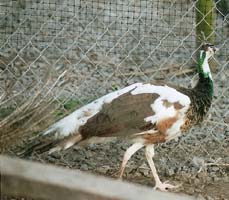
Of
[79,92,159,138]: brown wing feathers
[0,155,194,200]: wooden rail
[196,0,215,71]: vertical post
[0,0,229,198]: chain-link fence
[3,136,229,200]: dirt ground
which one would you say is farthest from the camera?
[196,0,215,71]: vertical post

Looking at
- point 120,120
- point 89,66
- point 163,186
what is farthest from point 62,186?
point 89,66

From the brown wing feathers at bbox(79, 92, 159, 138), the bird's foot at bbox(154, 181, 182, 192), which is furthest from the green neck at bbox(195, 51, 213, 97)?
the bird's foot at bbox(154, 181, 182, 192)

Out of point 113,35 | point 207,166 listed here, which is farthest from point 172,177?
point 113,35

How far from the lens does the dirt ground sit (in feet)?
10.7

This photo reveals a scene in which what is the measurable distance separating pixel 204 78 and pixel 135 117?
1.70 ft

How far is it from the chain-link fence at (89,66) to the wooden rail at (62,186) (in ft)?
4.45

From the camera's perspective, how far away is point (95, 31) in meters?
5.14

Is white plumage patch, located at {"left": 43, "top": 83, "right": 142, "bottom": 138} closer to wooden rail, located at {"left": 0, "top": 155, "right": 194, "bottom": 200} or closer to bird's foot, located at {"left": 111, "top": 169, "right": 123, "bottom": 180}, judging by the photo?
bird's foot, located at {"left": 111, "top": 169, "right": 123, "bottom": 180}

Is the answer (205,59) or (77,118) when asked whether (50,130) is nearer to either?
(77,118)

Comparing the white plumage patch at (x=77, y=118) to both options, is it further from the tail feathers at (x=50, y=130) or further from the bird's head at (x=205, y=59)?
the bird's head at (x=205, y=59)

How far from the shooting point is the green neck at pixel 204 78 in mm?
3262

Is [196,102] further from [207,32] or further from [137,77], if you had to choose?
[137,77]

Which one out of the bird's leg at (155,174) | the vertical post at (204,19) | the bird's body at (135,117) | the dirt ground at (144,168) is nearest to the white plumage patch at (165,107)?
the bird's body at (135,117)

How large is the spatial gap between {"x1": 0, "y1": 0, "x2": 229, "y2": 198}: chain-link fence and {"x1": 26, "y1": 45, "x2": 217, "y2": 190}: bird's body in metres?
0.12
